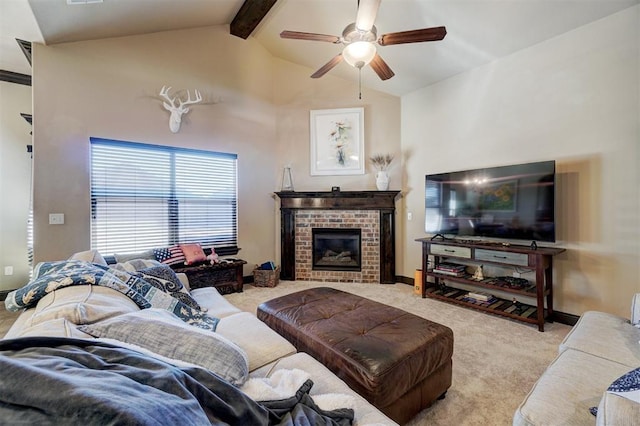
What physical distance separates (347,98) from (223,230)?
298 centimetres

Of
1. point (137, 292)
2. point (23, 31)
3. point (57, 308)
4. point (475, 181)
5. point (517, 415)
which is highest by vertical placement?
point (23, 31)

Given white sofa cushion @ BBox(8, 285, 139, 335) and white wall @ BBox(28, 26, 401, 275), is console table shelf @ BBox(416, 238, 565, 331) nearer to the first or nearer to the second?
white wall @ BBox(28, 26, 401, 275)

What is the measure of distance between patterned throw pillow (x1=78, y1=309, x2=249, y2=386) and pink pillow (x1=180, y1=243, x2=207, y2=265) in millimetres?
2739

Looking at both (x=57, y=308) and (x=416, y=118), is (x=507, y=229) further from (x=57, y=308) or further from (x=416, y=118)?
(x=57, y=308)

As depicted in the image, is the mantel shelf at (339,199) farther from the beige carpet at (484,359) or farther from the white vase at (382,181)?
the beige carpet at (484,359)

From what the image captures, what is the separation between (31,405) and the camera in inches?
21.5

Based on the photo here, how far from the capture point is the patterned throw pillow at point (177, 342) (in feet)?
3.43

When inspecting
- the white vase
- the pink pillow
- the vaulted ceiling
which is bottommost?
the pink pillow

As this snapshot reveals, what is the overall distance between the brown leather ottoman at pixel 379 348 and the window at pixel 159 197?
2.41 metres

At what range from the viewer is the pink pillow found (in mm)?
3744

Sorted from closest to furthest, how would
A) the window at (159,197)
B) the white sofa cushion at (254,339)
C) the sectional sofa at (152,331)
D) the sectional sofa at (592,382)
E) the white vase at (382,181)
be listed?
the sectional sofa at (592,382) → the sectional sofa at (152,331) → the white sofa cushion at (254,339) → the window at (159,197) → the white vase at (382,181)

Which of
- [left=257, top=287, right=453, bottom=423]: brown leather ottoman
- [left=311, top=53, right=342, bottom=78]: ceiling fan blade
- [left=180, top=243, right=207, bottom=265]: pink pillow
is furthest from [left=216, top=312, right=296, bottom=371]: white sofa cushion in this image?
[left=311, top=53, right=342, bottom=78]: ceiling fan blade

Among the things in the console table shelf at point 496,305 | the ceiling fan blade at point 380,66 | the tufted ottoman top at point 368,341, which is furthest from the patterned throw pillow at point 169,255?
the console table shelf at point 496,305

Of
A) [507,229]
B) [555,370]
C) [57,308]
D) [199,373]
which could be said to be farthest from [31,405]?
[507,229]
